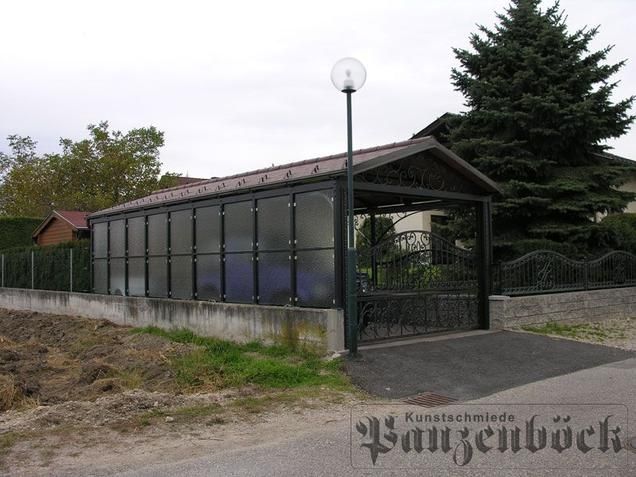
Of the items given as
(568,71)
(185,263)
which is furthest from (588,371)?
(568,71)

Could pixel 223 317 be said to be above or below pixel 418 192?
below

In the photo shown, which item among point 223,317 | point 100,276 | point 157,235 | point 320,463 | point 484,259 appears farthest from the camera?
point 100,276

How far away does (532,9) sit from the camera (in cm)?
1898

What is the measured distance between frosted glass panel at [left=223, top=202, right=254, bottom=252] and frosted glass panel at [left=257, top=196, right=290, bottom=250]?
320 mm

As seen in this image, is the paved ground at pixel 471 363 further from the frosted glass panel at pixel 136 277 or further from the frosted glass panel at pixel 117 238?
the frosted glass panel at pixel 117 238

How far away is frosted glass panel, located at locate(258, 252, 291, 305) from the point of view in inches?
441

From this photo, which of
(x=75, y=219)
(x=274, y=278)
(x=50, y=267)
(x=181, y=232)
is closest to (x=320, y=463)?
(x=274, y=278)

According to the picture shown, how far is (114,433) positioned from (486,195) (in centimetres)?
913

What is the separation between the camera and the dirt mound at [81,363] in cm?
862

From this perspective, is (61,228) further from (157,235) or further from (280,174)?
(280,174)

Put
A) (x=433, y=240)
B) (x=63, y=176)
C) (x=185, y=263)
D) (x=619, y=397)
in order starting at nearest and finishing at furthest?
(x=619, y=397)
(x=433, y=240)
(x=185, y=263)
(x=63, y=176)

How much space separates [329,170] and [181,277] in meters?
5.29

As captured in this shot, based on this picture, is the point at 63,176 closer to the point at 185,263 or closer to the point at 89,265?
the point at 89,265

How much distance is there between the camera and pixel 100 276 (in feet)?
57.3
